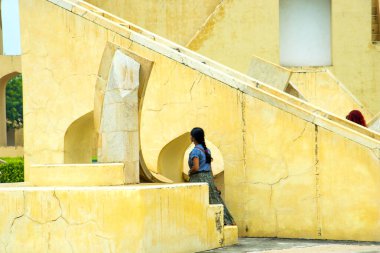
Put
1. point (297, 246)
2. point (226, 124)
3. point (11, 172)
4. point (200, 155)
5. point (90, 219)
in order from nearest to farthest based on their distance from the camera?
point (90, 219)
point (297, 246)
point (200, 155)
point (226, 124)
point (11, 172)

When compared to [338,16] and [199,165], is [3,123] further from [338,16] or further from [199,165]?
[199,165]

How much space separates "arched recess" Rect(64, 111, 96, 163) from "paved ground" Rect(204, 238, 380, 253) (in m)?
3.55

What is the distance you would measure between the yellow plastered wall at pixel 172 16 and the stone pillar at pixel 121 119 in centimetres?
1045

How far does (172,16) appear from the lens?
19156 mm

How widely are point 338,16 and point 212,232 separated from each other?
34.2ft

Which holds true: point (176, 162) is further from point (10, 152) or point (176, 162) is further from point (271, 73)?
point (10, 152)

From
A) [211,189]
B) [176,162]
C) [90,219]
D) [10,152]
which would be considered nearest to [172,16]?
[176,162]

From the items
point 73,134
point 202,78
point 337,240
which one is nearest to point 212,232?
point 337,240

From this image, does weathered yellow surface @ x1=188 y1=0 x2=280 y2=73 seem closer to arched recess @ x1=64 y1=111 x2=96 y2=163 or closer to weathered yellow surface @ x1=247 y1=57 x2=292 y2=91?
weathered yellow surface @ x1=247 y1=57 x2=292 y2=91

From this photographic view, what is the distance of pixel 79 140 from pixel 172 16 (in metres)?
7.20

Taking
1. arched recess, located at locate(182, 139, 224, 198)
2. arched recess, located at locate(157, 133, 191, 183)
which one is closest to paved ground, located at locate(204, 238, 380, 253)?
arched recess, located at locate(157, 133, 191, 183)

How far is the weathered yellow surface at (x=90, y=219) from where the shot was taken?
7.74 metres

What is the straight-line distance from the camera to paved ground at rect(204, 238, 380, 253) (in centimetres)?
857

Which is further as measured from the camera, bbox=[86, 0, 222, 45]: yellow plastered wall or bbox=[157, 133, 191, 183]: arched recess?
bbox=[86, 0, 222, 45]: yellow plastered wall
